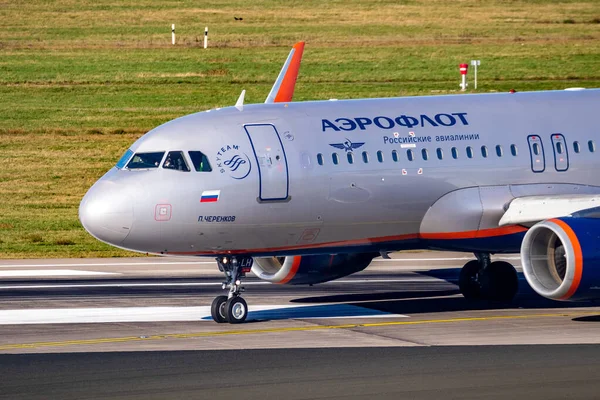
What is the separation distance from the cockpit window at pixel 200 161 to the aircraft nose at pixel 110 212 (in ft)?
4.42

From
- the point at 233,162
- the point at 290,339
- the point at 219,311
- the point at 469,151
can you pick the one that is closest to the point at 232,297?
the point at 219,311

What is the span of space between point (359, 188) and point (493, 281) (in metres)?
4.85

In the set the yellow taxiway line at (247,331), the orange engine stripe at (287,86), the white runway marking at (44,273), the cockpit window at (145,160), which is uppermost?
the orange engine stripe at (287,86)

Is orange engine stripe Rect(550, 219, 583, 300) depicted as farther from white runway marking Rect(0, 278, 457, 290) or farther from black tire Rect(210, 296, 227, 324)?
white runway marking Rect(0, 278, 457, 290)

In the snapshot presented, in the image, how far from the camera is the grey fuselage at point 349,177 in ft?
81.8

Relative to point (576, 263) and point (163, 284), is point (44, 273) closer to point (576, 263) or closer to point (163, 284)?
point (163, 284)

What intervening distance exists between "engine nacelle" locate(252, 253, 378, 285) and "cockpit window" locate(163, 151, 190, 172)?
12.6 ft

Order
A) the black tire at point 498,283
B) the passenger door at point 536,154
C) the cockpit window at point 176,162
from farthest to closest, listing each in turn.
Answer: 1. the black tire at point 498,283
2. the passenger door at point 536,154
3. the cockpit window at point 176,162

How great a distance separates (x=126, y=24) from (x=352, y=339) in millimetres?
63732

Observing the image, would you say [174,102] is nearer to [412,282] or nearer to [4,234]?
[4,234]

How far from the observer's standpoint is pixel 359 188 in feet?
85.9

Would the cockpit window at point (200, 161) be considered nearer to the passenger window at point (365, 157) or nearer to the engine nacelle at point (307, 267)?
the passenger window at point (365, 157)

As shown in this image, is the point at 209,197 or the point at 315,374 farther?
the point at 209,197

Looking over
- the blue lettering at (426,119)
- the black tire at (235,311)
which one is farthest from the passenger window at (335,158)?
the black tire at (235,311)
